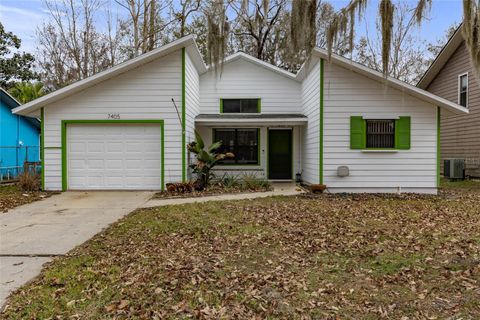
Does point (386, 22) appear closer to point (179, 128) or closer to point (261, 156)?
point (179, 128)

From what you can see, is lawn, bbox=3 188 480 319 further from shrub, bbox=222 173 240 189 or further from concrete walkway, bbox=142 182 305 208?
shrub, bbox=222 173 240 189

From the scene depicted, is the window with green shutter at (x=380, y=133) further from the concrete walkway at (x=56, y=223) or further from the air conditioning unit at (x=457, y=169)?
the air conditioning unit at (x=457, y=169)

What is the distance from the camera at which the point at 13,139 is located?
15.1 m

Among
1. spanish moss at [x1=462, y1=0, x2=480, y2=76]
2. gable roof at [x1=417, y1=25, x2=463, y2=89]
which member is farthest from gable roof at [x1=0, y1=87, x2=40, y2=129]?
gable roof at [x1=417, y1=25, x2=463, y2=89]

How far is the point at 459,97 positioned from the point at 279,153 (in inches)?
322

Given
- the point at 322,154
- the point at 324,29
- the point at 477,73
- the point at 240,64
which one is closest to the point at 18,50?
the point at 240,64

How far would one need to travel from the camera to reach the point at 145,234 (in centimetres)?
551

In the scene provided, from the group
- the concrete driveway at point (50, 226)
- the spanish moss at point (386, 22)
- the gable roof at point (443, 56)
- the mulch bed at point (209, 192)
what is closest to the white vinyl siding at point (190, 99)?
the mulch bed at point (209, 192)

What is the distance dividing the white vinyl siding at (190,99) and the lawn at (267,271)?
478 centimetres

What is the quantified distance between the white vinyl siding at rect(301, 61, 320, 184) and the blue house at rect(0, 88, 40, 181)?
1128cm

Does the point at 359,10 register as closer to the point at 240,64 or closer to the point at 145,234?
the point at 145,234

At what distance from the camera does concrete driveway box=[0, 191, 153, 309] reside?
4.11 metres

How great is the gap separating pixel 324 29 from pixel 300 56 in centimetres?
81

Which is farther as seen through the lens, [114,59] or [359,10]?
[114,59]
